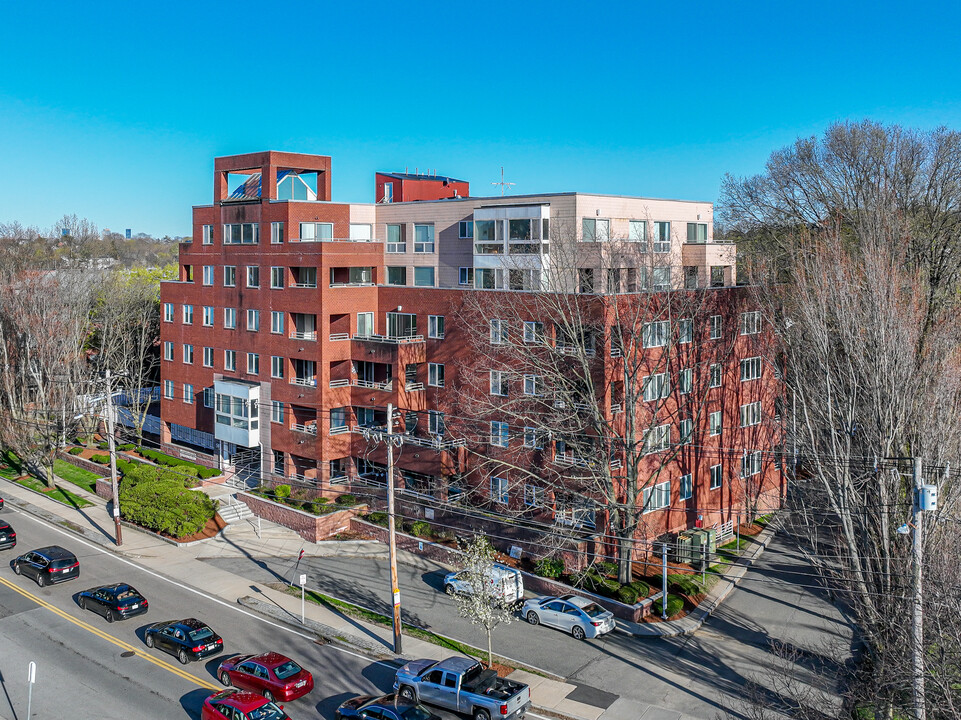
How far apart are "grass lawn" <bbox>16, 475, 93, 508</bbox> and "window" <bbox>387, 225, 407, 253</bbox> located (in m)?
21.8

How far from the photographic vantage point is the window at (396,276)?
46519 mm

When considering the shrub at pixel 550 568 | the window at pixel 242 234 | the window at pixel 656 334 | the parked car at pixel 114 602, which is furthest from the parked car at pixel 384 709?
the window at pixel 242 234

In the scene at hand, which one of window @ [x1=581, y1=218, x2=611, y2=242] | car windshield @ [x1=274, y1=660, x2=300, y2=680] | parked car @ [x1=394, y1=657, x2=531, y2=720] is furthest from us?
window @ [x1=581, y1=218, x2=611, y2=242]

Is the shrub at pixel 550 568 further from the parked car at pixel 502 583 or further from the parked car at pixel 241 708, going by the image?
the parked car at pixel 241 708

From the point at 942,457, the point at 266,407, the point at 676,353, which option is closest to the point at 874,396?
the point at 942,457

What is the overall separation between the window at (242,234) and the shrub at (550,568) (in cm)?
2499

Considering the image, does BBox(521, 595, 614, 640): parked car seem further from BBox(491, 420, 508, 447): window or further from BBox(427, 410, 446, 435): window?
BBox(427, 410, 446, 435): window

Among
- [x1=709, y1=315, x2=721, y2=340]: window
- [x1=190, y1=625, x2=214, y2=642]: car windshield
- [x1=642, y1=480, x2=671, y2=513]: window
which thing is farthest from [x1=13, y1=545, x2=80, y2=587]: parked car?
[x1=709, y1=315, x2=721, y2=340]: window

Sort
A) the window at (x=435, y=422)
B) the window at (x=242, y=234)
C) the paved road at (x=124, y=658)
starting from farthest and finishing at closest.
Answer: the window at (x=242, y=234), the window at (x=435, y=422), the paved road at (x=124, y=658)

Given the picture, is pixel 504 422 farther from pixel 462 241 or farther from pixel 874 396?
pixel 874 396

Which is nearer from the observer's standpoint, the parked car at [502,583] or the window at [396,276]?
the parked car at [502,583]

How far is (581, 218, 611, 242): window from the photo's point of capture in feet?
129

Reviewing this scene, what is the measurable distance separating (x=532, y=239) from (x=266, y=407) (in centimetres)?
1835

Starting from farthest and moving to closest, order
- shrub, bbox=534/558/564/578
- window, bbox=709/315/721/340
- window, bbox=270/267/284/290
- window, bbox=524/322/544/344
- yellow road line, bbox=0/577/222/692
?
window, bbox=270/267/284/290
window, bbox=709/315/721/340
window, bbox=524/322/544/344
shrub, bbox=534/558/564/578
yellow road line, bbox=0/577/222/692
